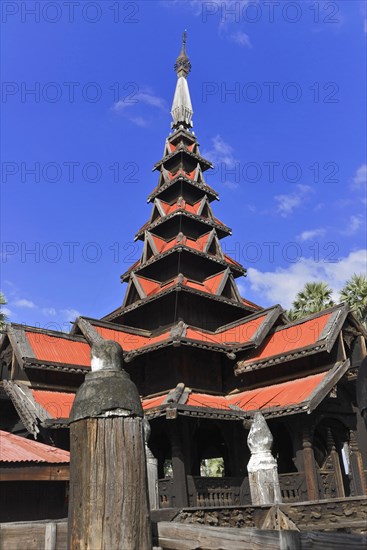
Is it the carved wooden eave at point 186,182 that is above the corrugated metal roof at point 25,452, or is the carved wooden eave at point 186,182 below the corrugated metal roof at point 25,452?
above

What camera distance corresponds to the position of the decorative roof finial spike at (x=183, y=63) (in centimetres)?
A: 3288

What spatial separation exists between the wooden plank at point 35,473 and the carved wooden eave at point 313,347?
8576 millimetres

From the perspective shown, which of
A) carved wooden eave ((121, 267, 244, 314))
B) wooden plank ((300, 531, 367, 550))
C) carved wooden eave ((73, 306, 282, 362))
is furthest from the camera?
carved wooden eave ((121, 267, 244, 314))

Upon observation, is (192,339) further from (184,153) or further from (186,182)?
(184,153)

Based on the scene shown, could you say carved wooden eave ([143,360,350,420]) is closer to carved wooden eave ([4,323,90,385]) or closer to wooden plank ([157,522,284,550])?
carved wooden eave ([4,323,90,385])

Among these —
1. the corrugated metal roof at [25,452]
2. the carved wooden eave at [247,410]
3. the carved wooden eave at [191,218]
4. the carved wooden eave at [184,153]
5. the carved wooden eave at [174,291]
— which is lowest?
the corrugated metal roof at [25,452]

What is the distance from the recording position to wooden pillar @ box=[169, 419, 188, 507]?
45.2 feet

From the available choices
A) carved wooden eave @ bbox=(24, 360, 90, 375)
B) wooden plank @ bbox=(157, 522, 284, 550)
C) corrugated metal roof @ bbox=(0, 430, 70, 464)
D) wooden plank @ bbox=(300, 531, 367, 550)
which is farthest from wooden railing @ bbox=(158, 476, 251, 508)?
wooden plank @ bbox=(300, 531, 367, 550)

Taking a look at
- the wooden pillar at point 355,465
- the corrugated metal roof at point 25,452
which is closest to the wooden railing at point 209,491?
the wooden pillar at point 355,465

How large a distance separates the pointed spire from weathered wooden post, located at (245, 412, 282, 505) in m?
22.1

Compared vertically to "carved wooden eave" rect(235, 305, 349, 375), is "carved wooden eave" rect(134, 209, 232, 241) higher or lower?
higher

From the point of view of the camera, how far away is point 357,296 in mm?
31031

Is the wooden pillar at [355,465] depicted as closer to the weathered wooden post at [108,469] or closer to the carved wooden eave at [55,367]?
the carved wooden eave at [55,367]

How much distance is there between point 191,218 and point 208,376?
8.31 m
